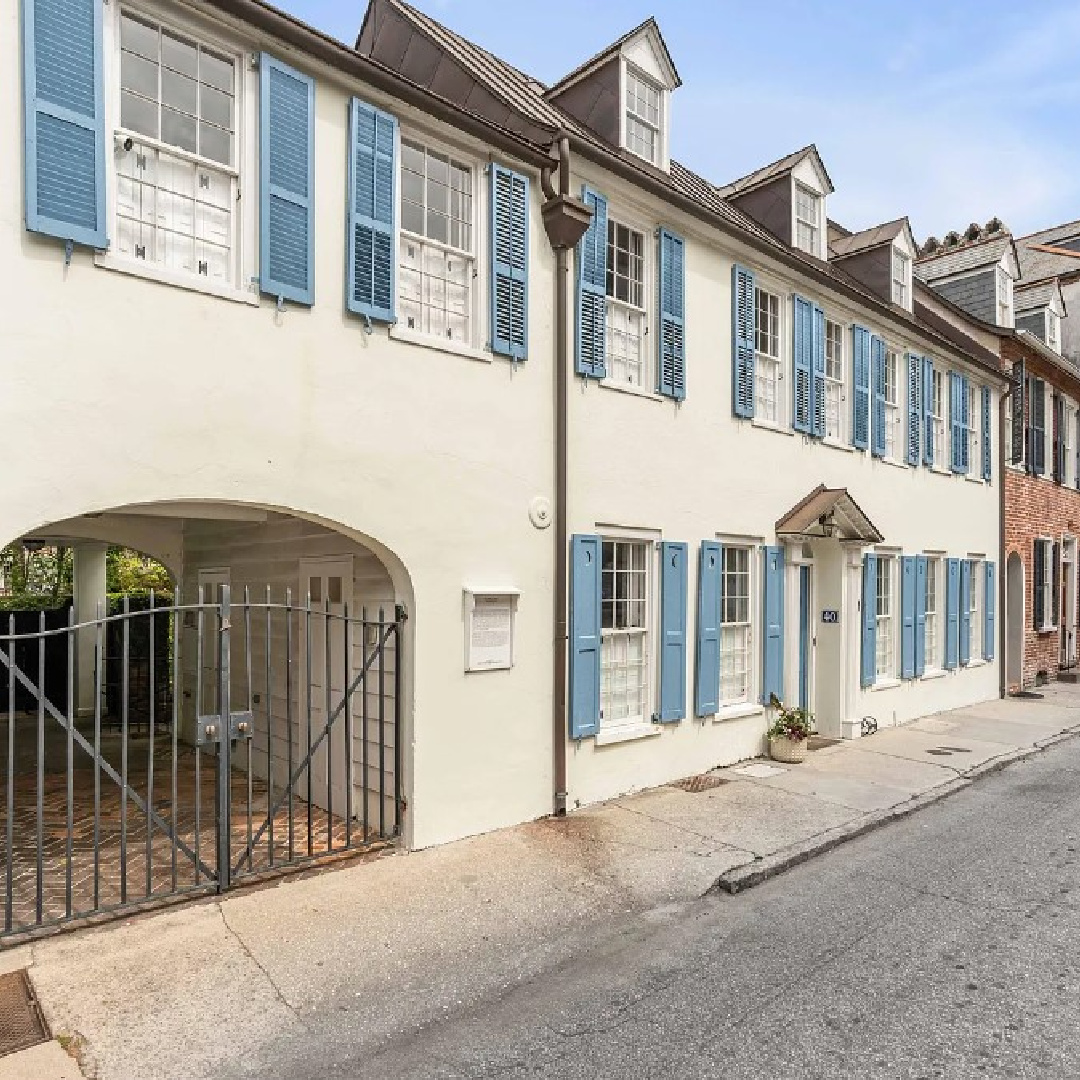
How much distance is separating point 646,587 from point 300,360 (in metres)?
4.34

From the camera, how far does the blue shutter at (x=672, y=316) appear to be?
28.2ft

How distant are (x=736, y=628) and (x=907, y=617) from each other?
178 inches

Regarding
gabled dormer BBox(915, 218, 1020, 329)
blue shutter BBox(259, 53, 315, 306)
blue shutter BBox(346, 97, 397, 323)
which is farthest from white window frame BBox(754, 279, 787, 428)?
gabled dormer BBox(915, 218, 1020, 329)

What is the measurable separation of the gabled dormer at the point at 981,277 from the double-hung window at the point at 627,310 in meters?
11.0

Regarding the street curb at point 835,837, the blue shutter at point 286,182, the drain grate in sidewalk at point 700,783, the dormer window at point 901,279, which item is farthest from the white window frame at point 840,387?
the blue shutter at point 286,182

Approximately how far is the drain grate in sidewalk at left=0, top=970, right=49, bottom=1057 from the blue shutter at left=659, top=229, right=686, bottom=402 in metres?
7.13

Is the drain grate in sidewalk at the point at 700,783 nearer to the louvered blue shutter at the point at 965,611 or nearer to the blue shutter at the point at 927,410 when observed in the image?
the blue shutter at the point at 927,410

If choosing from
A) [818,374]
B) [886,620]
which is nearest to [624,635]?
[818,374]

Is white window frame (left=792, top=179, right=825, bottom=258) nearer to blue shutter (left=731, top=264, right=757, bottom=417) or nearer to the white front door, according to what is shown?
blue shutter (left=731, top=264, right=757, bottom=417)

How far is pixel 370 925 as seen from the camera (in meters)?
5.16

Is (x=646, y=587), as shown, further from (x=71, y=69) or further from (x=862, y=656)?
(x=71, y=69)

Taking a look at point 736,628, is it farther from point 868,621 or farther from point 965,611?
point 965,611

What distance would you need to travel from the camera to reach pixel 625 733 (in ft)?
26.7

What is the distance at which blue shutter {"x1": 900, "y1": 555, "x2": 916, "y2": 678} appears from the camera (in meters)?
12.7
